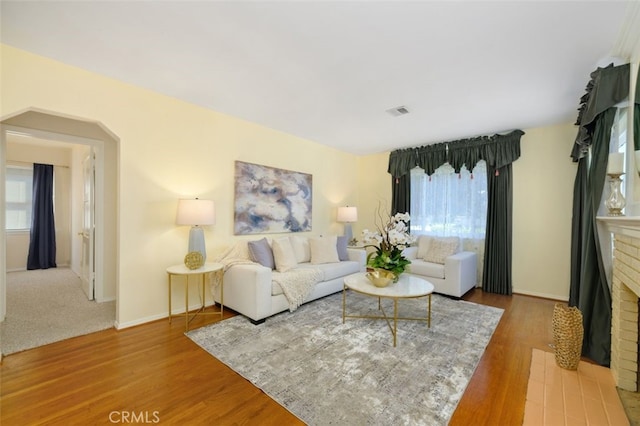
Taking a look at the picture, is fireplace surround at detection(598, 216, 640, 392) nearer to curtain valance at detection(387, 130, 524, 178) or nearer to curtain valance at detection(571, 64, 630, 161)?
curtain valance at detection(571, 64, 630, 161)

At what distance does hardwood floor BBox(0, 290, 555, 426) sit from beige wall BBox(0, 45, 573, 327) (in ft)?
2.10

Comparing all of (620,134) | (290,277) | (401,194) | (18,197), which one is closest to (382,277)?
(290,277)

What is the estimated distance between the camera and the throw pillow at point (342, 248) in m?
4.35

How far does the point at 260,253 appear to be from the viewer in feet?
11.2

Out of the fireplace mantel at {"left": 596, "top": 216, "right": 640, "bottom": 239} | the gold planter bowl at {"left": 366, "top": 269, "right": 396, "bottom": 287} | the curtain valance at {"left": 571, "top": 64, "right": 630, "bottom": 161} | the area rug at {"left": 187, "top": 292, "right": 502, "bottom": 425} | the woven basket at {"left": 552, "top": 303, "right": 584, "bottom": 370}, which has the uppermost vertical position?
the curtain valance at {"left": 571, "top": 64, "right": 630, "bottom": 161}

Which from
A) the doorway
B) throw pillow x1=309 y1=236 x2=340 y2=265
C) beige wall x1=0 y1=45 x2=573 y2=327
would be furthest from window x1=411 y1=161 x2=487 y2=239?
the doorway

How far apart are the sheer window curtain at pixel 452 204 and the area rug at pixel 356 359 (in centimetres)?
146

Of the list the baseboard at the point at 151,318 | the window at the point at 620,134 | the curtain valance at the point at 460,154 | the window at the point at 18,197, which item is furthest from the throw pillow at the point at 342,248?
the window at the point at 18,197

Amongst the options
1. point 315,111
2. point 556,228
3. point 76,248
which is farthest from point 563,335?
point 76,248

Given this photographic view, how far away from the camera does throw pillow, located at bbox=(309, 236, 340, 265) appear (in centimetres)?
404

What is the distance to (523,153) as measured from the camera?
405 cm

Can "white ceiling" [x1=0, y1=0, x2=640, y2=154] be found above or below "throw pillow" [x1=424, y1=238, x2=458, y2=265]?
above

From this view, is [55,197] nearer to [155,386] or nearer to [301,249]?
[301,249]

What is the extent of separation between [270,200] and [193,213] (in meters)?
1.36
